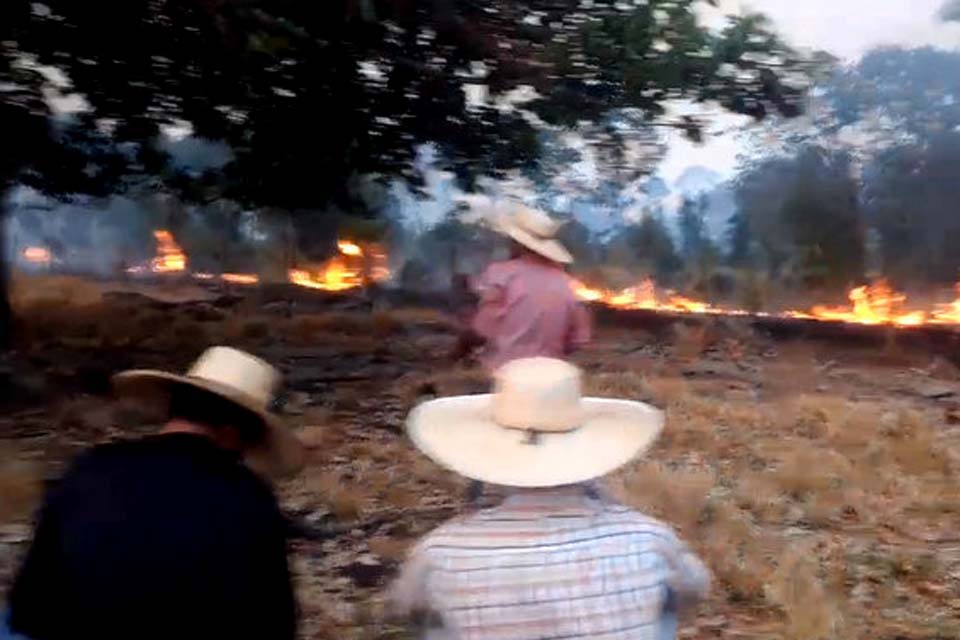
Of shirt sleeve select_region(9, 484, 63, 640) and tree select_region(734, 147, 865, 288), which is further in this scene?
tree select_region(734, 147, 865, 288)

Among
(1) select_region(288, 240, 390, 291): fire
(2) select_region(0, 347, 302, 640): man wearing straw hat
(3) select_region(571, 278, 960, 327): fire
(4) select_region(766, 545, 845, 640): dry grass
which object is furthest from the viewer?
(1) select_region(288, 240, 390, 291): fire

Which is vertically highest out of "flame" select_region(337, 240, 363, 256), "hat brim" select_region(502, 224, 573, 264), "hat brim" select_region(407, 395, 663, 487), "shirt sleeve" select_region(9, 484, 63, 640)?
"hat brim" select_region(502, 224, 573, 264)

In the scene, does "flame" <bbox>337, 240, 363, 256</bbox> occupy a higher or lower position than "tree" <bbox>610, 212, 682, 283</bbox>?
lower

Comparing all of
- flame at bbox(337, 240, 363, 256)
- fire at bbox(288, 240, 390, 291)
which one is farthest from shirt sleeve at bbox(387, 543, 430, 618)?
flame at bbox(337, 240, 363, 256)

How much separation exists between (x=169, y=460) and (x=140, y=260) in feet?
25.2

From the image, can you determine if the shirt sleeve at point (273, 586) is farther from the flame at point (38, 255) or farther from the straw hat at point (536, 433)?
the flame at point (38, 255)

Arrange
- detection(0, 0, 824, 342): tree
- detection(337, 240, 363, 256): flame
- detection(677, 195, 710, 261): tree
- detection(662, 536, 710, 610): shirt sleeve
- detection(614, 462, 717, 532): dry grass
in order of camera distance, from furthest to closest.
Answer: detection(337, 240, 363, 256): flame < detection(677, 195, 710, 261): tree < detection(0, 0, 824, 342): tree < detection(614, 462, 717, 532): dry grass < detection(662, 536, 710, 610): shirt sleeve

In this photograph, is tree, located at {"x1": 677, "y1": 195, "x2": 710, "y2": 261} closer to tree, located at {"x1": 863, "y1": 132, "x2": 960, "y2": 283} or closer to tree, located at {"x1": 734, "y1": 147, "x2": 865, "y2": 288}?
tree, located at {"x1": 734, "y1": 147, "x2": 865, "y2": 288}

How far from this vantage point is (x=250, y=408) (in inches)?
93.2

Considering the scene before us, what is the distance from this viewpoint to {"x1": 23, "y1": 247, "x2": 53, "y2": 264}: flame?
9477 mm

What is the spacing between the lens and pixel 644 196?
8.44 m

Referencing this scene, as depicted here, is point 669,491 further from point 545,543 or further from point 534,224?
point 545,543

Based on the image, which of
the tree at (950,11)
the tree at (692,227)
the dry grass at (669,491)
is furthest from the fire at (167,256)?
the tree at (950,11)

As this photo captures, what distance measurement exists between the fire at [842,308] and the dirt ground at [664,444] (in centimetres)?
15
